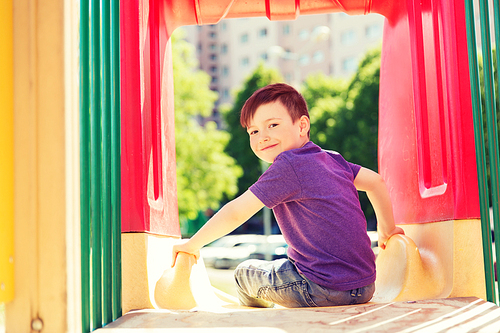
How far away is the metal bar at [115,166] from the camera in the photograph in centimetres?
150

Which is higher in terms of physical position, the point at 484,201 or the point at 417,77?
the point at 417,77

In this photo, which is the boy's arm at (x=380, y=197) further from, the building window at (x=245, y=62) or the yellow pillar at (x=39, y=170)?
the building window at (x=245, y=62)

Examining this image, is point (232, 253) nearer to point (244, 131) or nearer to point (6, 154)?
point (244, 131)

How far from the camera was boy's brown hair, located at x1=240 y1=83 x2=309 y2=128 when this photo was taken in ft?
6.68

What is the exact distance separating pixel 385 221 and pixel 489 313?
2.84 ft

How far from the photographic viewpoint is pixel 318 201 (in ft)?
5.82

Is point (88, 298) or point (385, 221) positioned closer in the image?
point (88, 298)

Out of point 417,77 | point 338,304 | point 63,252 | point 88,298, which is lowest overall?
point 338,304

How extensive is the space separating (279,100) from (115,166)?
80 cm

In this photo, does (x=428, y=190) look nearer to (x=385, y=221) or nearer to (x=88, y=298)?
(x=385, y=221)

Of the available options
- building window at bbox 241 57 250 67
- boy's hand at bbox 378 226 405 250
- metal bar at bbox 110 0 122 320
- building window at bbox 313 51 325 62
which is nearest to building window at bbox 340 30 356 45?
building window at bbox 313 51 325 62

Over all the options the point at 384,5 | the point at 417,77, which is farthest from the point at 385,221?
the point at 384,5

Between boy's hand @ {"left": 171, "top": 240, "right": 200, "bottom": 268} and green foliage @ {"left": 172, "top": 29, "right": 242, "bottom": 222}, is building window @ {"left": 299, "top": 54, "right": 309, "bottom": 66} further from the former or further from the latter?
boy's hand @ {"left": 171, "top": 240, "right": 200, "bottom": 268}

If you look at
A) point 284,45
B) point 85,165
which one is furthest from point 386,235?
point 284,45
